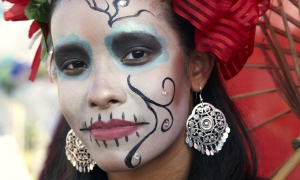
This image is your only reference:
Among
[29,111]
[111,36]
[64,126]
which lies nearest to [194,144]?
[111,36]

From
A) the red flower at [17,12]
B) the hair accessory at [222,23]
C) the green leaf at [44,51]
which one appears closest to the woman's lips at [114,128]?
the hair accessory at [222,23]

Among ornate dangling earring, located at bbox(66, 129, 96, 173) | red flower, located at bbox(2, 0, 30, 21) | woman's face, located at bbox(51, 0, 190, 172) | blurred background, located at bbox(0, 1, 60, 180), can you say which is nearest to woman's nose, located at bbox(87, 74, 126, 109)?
woman's face, located at bbox(51, 0, 190, 172)

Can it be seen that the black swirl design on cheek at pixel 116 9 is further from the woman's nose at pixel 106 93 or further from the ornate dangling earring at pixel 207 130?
the ornate dangling earring at pixel 207 130

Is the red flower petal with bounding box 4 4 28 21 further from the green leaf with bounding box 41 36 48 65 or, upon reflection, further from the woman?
the woman

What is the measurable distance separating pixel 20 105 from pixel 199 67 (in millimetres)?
3107

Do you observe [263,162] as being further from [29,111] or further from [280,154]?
[29,111]

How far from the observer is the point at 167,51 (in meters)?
2.02

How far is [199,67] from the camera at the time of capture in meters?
2.19

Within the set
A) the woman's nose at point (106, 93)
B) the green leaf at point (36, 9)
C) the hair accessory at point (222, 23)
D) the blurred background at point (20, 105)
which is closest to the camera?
the woman's nose at point (106, 93)

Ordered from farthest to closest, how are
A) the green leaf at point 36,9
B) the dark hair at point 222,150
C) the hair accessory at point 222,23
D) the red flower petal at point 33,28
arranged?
the red flower petal at point 33,28 → the green leaf at point 36,9 → the dark hair at point 222,150 → the hair accessory at point 222,23

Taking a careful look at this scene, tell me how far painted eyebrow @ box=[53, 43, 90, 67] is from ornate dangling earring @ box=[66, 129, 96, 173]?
41 centimetres

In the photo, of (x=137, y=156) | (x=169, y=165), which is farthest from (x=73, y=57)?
(x=169, y=165)

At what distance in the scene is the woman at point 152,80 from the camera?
1.94 m

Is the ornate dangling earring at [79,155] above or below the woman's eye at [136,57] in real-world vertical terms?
below
